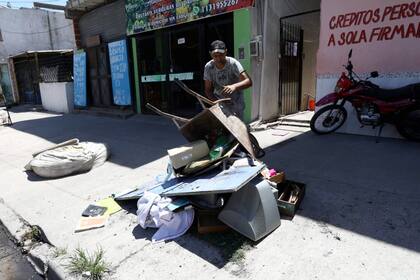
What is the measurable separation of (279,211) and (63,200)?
2755 mm

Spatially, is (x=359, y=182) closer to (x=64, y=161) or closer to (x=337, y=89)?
(x=337, y=89)

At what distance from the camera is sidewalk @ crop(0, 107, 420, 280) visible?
2381 millimetres

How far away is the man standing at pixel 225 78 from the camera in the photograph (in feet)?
12.5

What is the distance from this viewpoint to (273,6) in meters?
6.94

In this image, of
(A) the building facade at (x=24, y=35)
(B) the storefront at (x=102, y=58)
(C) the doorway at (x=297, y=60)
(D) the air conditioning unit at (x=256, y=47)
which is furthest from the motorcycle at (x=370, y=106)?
(A) the building facade at (x=24, y=35)

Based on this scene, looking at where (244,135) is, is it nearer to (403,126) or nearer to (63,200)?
(63,200)

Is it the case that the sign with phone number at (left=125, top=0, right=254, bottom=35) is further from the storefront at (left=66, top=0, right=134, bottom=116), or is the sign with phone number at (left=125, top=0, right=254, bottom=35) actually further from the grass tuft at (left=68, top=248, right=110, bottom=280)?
the grass tuft at (left=68, top=248, right=110, bottom=280)

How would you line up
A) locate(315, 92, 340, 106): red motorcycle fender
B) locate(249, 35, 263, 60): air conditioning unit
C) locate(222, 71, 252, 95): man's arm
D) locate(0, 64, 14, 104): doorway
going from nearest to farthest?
locate(222, 71, 252, 95): man's arm, locate(315, 92, 340, 106): red motorcycle fender, locate(249, 35, 263, 60): air conditioning unit, locate(0, 64, 14, 104): doorway

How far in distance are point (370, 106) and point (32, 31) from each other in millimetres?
23805

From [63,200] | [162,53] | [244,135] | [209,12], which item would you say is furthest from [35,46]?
[244,135]

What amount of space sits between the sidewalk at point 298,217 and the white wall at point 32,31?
19.2 meters

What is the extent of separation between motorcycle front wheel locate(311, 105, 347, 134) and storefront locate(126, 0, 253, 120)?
1603 mm

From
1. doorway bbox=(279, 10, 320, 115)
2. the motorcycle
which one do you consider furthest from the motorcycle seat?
doorway bbox=(279, 10, 320, 115)

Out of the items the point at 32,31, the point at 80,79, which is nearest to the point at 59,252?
the point at 80,79
